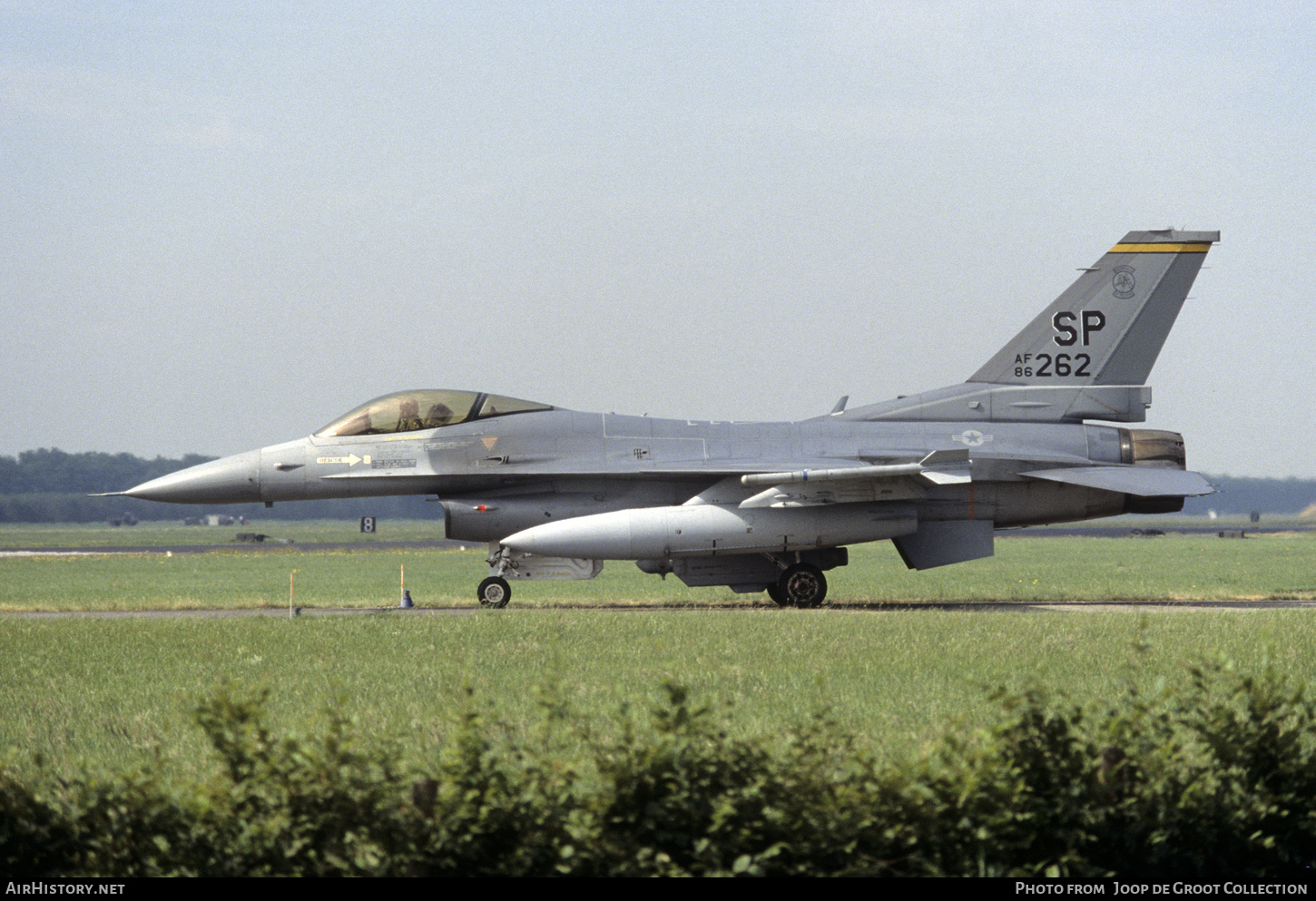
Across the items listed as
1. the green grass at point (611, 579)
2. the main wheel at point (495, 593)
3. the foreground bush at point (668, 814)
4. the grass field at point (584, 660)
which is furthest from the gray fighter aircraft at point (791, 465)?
the foreground bush at point (668, 814)

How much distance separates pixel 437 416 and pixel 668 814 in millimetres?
14407

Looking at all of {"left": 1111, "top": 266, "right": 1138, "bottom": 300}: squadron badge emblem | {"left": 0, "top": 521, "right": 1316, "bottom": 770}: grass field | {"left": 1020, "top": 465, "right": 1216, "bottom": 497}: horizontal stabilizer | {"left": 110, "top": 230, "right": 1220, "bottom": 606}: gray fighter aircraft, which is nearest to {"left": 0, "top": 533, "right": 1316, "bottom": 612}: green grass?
{"left": 0, "top": 521, "right": 1316, "bottom": 770}: grass field

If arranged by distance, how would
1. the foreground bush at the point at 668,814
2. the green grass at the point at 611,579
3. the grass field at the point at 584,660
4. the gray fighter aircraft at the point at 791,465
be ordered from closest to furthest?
the foreground bush at the point at 668,814
the grass field at the point at 584,660
the gray fighter aircraft at the point at 791,465
the green grass at the point at 611,579

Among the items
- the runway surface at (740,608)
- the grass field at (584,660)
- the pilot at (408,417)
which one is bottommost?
the runway surface at (740,608)

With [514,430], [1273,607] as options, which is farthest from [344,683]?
[1273,607]

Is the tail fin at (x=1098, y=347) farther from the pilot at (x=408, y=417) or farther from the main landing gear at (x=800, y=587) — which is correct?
the pilot at (x=408, y=417)

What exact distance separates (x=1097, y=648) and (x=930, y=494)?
694 centimetres

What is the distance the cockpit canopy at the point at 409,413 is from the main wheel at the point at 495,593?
2529mm

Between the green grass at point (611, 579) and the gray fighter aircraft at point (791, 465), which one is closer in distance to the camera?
the gray fighter aircraft at point (791, 465)

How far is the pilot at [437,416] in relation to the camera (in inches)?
717

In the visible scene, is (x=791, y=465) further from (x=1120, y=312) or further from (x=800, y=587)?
(x=1120, y=312)

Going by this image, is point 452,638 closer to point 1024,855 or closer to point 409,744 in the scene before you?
point 409,744

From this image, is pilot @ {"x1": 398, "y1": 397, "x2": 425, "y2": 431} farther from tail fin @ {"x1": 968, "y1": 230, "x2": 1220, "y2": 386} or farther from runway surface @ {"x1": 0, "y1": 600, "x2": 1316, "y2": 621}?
tail fin @ {"x1": 968, "y1": 230, "x2": 1220, "y2": 386}

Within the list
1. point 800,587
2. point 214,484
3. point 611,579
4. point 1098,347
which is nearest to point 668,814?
point 800,587
